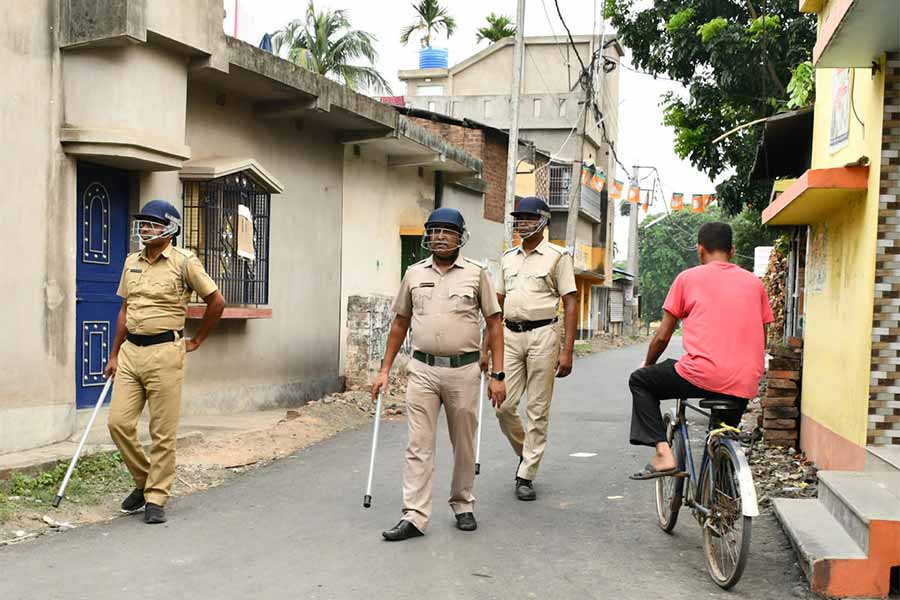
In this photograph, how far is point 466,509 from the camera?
618 centimetres

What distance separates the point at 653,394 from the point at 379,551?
1864 millimetres

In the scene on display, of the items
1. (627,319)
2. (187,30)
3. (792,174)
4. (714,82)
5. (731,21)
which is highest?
(731,21)

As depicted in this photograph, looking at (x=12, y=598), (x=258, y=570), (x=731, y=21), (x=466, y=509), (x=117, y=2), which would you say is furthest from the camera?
(x=731, y=21)

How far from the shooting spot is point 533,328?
282 inches

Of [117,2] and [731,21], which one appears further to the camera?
[731,21]

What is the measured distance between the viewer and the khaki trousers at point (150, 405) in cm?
644

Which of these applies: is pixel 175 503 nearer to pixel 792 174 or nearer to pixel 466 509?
pixel 466 509

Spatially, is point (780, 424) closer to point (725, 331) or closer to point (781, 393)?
point (781, 393)

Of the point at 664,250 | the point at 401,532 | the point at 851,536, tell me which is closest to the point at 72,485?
the point at 401,532

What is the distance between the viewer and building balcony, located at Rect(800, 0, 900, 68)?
5434 mm

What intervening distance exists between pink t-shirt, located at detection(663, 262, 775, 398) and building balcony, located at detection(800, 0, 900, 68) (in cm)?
164

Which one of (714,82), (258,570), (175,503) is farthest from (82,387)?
(714,82)

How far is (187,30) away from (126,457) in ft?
16.4

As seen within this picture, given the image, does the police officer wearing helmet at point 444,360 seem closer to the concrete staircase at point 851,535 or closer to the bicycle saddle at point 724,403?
the bicycle saddle at point 724,403
